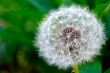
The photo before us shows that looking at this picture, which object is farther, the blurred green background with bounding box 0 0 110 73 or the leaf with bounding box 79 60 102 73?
the blurred green background with bounding box 0 0 110 73

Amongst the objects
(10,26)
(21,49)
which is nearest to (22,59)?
(21,49)

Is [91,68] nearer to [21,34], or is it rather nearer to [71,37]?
[71,37]

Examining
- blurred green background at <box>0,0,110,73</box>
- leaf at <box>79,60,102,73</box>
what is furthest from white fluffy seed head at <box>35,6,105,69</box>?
blurred green background at <box>0,0,110,73</box>

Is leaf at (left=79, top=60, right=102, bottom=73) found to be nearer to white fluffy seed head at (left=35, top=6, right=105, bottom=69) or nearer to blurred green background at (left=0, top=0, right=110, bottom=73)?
white fluffy seed head at (left=35, top=6, right=105, bottom=69)

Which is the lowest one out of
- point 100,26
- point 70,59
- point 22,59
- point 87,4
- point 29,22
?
point 70,59

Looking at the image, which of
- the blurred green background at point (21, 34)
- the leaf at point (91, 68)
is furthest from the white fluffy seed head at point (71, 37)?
the blurred green background at point (21, 34)

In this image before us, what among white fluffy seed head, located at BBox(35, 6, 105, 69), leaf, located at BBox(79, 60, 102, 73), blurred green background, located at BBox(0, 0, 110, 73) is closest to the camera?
white fluffy seed head, located at BBox(35, 6, 105, 69)

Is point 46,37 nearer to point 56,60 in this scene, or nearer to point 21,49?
point 56,60
